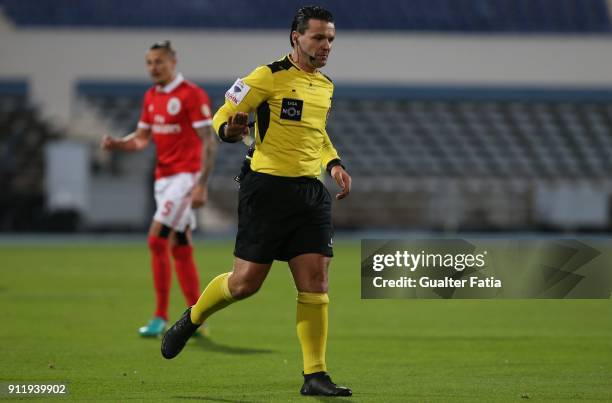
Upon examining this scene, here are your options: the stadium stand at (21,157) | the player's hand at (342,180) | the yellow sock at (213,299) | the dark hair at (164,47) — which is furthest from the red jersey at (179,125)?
the stadium stand at (21,157)

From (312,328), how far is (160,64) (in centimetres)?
412

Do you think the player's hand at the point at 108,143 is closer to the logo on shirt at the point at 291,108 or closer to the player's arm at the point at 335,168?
the player's arm at the point at 335,168

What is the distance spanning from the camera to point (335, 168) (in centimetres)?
723

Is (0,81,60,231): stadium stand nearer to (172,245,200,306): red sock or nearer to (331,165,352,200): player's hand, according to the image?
(172,245,200,306): red sock

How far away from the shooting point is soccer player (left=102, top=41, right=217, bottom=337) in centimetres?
1027

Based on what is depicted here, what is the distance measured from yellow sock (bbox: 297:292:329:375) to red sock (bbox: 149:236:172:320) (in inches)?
133

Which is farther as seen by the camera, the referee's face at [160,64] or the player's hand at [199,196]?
the referee's face at [160,64]

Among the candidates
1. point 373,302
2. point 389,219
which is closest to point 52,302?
point 373,302

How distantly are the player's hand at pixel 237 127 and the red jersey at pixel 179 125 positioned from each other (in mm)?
3679

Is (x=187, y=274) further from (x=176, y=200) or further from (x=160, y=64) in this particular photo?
(x=160, y=64)

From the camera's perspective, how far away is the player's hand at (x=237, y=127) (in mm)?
6578

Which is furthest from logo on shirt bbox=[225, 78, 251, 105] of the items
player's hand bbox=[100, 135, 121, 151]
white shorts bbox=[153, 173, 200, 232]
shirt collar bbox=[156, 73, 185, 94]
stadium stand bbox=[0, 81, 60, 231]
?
stadium stand bbox=[0, 81, 60, 231]

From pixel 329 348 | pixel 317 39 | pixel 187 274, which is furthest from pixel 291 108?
pixel 187 274

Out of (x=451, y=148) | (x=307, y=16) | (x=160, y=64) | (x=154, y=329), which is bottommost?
(x=154, y=329)
